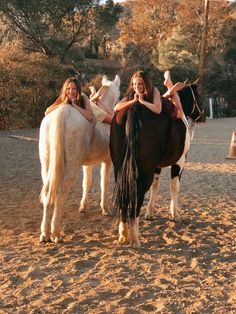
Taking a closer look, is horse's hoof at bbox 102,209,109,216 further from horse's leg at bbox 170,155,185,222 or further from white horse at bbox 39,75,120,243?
white horse at bbox 39,75,120,243

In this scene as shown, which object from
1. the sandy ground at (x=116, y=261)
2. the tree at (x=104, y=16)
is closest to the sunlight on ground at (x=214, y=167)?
the sandy ground at (x=116, y=261)

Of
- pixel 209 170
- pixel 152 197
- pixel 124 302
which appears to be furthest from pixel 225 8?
pixel 124 302

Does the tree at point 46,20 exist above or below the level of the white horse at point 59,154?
above

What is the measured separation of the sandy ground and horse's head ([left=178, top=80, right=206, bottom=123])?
1452 mm

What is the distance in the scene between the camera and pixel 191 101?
6641 mm

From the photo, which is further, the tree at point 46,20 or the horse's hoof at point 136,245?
the tree at point 46,20

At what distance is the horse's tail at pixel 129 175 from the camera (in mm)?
4691

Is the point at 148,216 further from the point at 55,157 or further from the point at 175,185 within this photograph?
the point at 55,157

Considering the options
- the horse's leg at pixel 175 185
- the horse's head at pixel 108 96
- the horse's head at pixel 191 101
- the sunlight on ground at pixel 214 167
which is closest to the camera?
the horse's leg at pixel 175 185

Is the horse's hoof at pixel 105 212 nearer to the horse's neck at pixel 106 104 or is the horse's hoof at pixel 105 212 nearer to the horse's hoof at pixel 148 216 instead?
the horse's hoof at pixel 148 216

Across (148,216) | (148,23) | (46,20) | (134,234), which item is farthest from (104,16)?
(134,234)

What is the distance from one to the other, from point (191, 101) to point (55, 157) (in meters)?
2.70

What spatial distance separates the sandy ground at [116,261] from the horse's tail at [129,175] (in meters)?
0.46

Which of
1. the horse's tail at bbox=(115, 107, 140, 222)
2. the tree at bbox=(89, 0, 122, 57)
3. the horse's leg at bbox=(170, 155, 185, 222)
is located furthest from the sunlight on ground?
the tree at bbox=(89, 0, 122, 57)
